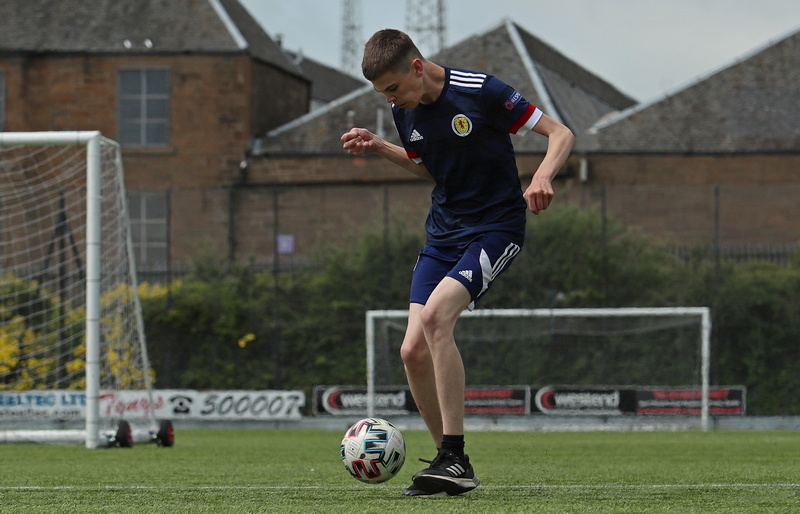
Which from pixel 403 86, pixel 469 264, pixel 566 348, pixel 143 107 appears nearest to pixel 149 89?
pixel 143 107

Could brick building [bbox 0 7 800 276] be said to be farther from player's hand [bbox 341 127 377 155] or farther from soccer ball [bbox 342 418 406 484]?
soccer ball [bbox 342 418 406 484]

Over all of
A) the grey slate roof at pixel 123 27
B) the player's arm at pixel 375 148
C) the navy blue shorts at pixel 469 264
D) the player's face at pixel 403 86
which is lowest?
the navy blue shorts at pixel 469 264

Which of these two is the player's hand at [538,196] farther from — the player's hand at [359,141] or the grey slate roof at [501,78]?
the grey slate roof at [501,78]

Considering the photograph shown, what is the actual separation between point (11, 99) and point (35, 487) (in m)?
23.1

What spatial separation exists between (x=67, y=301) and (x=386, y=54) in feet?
44.7

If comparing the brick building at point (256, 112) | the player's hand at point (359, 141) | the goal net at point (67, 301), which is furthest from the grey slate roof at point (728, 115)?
the player's hand at point (359, 141)

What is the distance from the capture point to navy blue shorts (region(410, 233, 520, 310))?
4.55 meters

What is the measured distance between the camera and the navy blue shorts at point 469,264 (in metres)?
4.55

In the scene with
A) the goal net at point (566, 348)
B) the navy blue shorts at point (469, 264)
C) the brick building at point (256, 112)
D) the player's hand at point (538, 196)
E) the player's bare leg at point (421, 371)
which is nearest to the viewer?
the player's hand at point (538, 196)

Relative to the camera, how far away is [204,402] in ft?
56.0

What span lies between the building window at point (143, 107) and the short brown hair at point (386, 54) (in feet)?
74.2

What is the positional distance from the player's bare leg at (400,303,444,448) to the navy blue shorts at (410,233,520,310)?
0.37 ft

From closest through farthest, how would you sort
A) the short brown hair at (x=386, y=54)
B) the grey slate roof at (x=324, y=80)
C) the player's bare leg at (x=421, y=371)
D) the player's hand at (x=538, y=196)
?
the player's hand at (x=538, y=196) → the short brown hair at (x=386, y=54) → the player's bare leg at (x=421, y=371) → the grey slate roof at (x=324, y=80)

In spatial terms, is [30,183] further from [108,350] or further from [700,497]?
[700,497]
